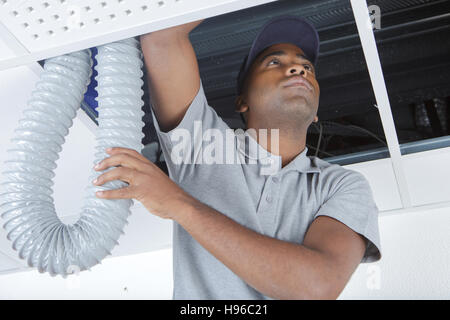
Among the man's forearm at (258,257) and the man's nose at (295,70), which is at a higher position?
the man's nose at (295,70)

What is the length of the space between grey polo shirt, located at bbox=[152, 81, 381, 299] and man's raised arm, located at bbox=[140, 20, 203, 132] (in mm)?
27

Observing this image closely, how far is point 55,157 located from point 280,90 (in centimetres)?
62

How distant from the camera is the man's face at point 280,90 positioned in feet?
4.25

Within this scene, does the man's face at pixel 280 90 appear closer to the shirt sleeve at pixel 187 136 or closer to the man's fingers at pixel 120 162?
the shirt sleeve at pixel 187 136

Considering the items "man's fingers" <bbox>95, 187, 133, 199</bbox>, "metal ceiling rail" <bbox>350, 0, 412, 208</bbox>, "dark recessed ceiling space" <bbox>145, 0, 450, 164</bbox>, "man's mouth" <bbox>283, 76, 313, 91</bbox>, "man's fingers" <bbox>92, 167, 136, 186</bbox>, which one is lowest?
"man's fingers" <bbox>95, 187, 133, 199</bbox>

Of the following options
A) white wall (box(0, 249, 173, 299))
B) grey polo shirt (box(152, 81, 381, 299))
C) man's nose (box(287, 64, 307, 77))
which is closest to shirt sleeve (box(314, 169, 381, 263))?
grey polo shirt (box(152, 81, 381, 299))

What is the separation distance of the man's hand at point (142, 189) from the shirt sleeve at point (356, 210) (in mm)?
364

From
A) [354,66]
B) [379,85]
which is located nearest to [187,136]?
[379,85]

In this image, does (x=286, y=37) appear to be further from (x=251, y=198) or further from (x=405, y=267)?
(x=405, y=267)

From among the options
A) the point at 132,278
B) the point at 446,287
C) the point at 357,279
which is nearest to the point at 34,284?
the point at 132,278

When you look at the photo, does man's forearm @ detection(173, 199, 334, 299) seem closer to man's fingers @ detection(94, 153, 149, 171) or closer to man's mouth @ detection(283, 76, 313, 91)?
man's fingers @ detection(94, 153, 149, 171)

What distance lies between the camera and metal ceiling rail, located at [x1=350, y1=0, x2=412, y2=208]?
104 cm

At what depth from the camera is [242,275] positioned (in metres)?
0.95

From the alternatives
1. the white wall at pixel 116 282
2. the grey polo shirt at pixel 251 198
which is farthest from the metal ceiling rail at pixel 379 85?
the white wall at pixel 116 282
